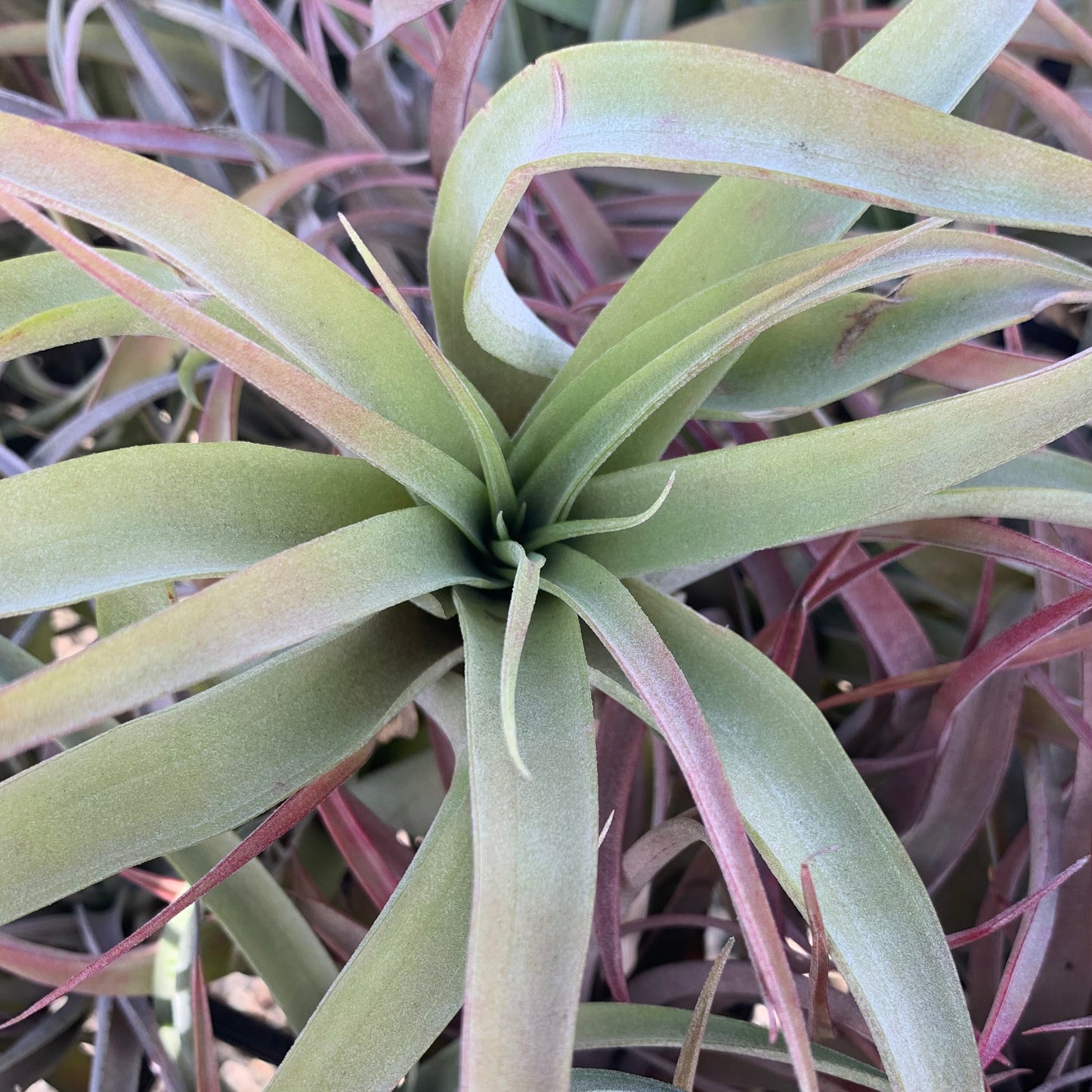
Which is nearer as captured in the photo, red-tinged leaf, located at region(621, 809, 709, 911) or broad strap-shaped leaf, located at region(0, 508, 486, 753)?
broad strap-shaped leaf, located at region(0, 508, 486, 753)

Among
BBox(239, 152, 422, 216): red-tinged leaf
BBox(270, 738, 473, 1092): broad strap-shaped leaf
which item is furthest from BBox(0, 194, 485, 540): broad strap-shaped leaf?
BBox(239, 152, 422, 216): red-tinged leaf

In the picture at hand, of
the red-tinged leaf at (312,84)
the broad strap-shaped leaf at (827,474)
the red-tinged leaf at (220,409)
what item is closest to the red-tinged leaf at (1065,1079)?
the broad strap-shaped leaf at (827,474)

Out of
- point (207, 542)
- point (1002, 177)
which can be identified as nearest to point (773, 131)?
point (1002, 177)

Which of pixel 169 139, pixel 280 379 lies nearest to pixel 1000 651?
pixel 280 379

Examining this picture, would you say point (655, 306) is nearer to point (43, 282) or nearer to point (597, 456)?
point (597, 456)

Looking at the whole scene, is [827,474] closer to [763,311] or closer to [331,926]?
[763,311]

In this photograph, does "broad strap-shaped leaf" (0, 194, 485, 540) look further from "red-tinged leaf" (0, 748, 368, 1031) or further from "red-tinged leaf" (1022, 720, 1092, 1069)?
"red-tinged leaf" (1022, 720, 1092, 1069)
